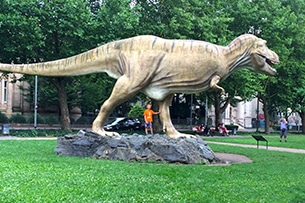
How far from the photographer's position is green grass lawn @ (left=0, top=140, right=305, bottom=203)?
23.1 ft

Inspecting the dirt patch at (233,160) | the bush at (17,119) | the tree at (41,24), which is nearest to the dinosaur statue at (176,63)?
the dirt patch at (233,160)

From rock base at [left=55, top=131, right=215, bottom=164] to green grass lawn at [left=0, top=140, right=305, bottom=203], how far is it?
1.36 metres

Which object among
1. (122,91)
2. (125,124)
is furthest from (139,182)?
(125,124)

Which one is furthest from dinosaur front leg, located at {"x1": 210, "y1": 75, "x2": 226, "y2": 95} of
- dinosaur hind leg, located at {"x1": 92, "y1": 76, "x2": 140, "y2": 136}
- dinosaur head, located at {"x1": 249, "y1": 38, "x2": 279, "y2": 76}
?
dinosaur hind leg, located at {"x1": 92, "y1": 76, "x2": 140, "y2": 136}

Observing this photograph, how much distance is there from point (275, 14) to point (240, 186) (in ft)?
85.9

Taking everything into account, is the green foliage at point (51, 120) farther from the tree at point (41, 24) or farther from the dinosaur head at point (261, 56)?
the dinosaur head at point (261, 56)

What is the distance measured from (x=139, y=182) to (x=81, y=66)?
267 inches

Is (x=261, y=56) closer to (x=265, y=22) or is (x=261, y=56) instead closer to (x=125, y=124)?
(x=265, y=22)

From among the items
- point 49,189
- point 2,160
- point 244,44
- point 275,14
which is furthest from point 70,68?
point 275,14

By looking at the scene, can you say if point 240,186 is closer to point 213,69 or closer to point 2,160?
point 213,69

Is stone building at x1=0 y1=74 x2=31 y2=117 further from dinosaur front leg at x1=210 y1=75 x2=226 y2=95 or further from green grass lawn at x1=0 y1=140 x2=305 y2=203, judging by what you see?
green grass lawn at x1=0 y1=140 x2=305 y2=203

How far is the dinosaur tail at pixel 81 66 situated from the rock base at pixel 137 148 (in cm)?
220

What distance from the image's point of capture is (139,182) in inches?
331

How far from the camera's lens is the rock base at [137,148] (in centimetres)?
1250
